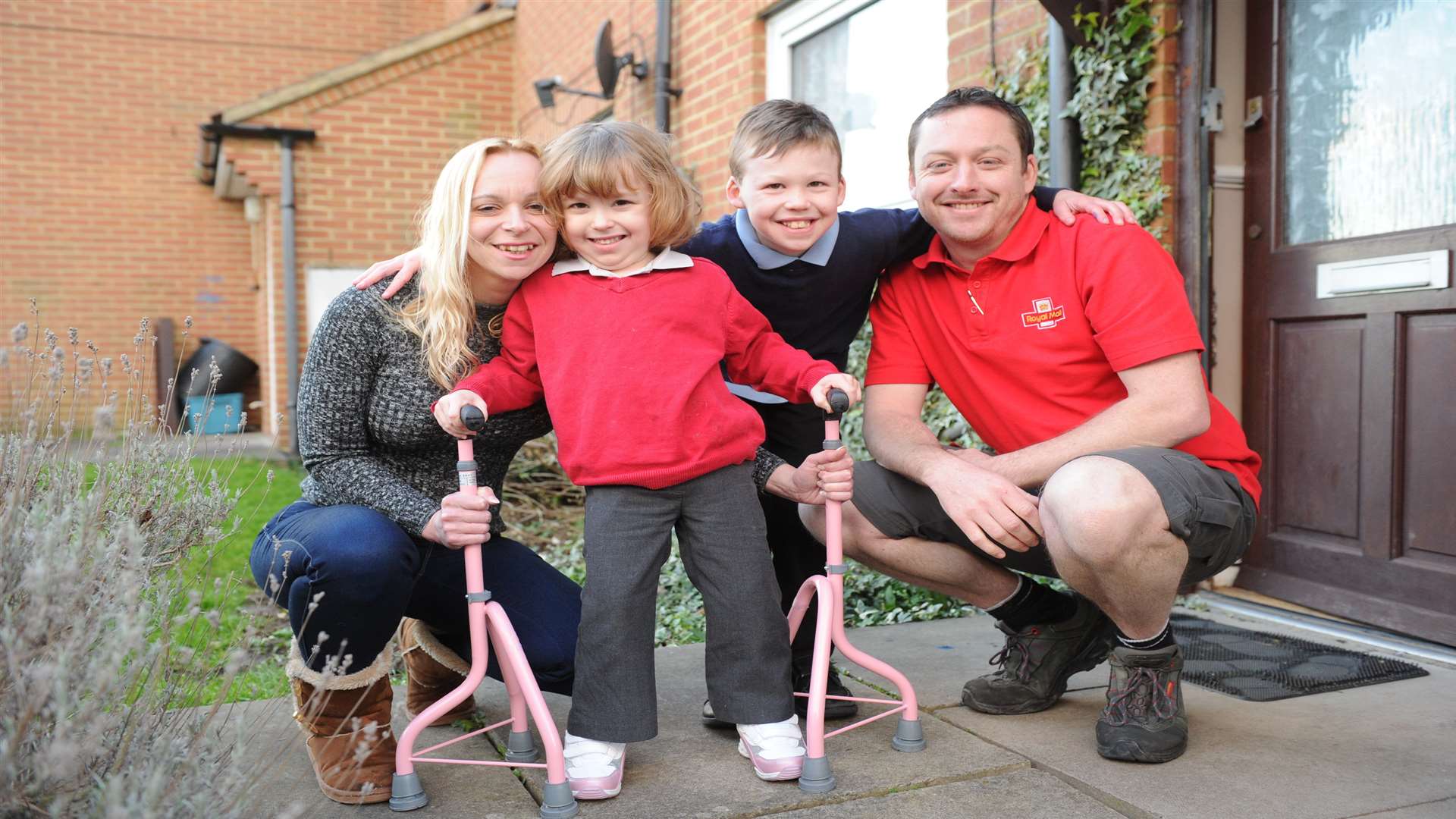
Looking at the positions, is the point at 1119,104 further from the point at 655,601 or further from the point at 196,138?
the point at 196,138

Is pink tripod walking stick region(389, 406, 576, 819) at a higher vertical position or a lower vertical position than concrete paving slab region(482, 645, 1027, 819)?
higher

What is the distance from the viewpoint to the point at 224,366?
11516 mm

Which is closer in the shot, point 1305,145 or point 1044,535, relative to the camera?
point 1044,535

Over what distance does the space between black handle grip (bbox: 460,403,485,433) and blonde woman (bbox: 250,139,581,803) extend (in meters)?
0.14

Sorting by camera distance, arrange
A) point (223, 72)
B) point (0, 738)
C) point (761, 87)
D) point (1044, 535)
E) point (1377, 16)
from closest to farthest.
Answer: point (0, 738) → point (1044, 535) → point (1377, 16) → point (761, 87) → point (223, 72)

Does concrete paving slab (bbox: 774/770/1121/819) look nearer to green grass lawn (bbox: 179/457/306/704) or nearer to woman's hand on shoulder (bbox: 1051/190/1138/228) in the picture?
green grass lawn (bbox: 179/457/306/704)

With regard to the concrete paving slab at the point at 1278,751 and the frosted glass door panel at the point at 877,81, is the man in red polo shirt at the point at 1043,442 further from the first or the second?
the frosted glass door panel at the point at 877,81

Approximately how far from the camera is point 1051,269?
2.58 m

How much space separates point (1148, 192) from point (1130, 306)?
Result: 4.66 feet

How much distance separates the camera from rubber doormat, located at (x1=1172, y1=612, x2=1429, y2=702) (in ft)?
9.12

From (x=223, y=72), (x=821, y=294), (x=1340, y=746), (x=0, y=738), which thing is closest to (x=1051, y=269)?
(x=821, y=294)

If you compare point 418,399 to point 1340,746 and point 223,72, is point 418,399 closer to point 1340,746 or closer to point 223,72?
point 1340,746

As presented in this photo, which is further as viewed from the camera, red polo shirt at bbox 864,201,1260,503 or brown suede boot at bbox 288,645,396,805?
red polo shirt at bbox 864,201,1260,503

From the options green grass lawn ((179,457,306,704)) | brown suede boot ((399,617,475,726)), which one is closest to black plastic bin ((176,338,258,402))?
green grass lawn ((179,457,306,704))
